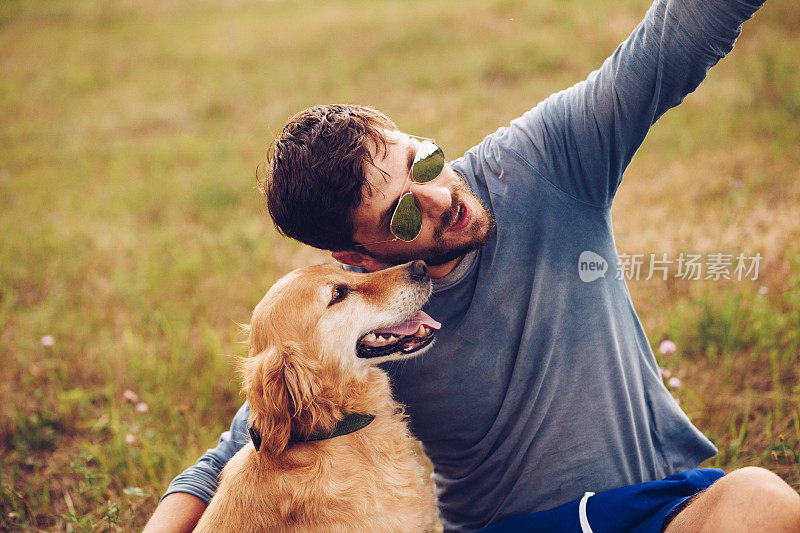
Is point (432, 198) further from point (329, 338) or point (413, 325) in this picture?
point (329, 338)

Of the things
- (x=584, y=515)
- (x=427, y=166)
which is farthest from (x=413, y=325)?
(x=584, y=515)

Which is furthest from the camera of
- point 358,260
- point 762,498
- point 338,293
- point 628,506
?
point 358,260

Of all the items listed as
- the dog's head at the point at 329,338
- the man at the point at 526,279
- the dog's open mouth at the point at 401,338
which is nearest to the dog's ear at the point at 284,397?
the dog's head at the point at 329,338

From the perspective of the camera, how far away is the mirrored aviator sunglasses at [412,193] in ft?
6.36

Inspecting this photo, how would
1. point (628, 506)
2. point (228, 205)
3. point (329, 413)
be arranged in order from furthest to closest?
point (228, 205) < point (329, 413) < point (628, 506)

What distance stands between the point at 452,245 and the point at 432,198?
17 centimetres

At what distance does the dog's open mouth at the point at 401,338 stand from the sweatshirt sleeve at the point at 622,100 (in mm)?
639

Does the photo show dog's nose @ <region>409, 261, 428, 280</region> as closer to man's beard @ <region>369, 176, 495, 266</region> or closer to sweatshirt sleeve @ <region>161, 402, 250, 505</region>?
man's beard @ <region>369, 176, 495, 266</region>

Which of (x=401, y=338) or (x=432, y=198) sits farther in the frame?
(x=401, y=338)

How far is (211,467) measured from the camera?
210 cm

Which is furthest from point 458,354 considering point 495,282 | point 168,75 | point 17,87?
point 17,87

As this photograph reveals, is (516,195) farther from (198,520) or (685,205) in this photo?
(685,205)

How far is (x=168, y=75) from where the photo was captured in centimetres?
897

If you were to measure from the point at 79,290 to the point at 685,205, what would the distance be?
15.3 ft
